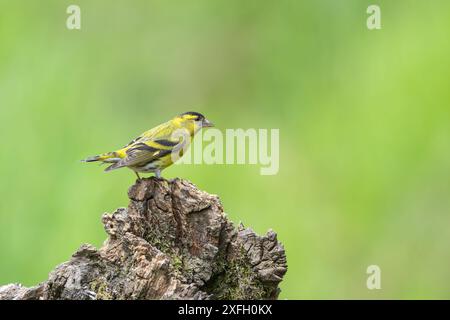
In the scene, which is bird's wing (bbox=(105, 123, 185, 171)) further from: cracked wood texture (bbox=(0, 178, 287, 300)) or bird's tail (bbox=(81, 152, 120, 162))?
cracked wood texture (bbox=(0, 178, 287, 300))

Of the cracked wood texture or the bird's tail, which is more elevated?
the bird's tail

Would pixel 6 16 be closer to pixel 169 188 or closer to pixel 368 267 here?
pixel 368 267

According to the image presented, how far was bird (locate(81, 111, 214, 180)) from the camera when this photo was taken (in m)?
10.2

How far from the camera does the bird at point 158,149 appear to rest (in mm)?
10242

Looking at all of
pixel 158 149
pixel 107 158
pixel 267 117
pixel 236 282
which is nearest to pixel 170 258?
pixel 236 282

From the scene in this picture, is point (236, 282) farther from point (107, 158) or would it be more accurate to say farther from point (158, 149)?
point (107, 158)

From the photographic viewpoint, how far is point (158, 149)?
10.4m

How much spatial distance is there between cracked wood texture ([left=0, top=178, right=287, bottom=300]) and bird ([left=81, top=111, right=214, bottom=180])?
78.3 inches

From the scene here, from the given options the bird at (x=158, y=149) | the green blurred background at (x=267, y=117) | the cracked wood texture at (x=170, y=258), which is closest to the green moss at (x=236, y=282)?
the cracked wood texture at (x=170, y=258)

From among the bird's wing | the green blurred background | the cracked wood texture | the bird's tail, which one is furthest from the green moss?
the green blurred background

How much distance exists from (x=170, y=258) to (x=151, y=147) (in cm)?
275
